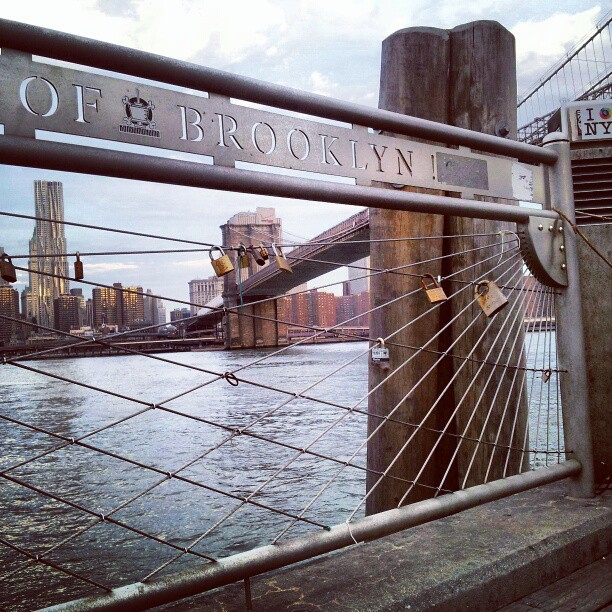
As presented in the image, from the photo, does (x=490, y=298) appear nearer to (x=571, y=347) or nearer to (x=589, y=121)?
(x=571, y=347)

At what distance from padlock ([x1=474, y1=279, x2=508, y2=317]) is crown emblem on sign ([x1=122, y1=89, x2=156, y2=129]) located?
928 millimetres

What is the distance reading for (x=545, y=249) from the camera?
1697 millimetres

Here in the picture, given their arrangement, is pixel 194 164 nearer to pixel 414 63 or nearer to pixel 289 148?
pixel 289 148

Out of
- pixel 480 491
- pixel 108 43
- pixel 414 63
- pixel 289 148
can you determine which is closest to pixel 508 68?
pixel 414 63

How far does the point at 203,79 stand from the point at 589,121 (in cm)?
139

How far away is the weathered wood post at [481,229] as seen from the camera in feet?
7.14

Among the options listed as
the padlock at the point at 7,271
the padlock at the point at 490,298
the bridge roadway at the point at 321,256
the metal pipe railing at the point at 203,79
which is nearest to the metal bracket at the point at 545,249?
the padlock at the point at 490,298

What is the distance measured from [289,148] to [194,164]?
0.77ft

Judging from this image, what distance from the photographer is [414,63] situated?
2.27m

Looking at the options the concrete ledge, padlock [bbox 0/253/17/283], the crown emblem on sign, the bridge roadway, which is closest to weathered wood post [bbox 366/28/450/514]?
the concrete ledge

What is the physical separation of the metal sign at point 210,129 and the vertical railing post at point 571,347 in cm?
32

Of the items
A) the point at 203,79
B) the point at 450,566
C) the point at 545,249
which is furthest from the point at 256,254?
the point at 545,249

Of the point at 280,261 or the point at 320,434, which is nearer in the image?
the point at 280,261

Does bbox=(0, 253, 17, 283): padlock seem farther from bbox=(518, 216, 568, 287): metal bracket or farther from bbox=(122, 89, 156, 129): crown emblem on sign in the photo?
bbox=(518, 216, 568, 287): metal bracket
